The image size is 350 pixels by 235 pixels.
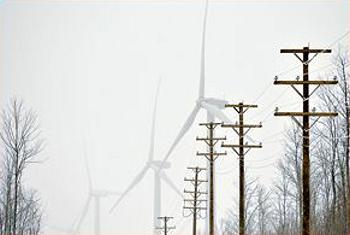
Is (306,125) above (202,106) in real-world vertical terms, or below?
below

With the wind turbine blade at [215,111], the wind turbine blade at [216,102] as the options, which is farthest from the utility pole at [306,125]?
the wind turbine blade at [216,102]

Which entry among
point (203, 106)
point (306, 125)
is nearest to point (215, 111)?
point (203, 106)

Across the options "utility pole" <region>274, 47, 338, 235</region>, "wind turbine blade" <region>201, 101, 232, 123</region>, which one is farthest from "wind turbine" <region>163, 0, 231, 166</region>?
"utility pole" <region>274, 47, 338, 235</region>

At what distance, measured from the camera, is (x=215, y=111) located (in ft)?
216

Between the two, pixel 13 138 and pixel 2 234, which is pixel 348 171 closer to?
pixel 13 138

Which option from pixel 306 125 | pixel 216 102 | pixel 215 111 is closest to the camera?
pixel 306 125

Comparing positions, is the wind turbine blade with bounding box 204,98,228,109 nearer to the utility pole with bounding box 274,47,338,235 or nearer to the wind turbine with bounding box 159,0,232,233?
the wind turbine with bounding box 159,0,232,233

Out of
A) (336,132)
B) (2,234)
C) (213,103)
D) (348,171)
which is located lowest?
(2,234)

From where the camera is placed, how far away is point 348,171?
31938 millimetres

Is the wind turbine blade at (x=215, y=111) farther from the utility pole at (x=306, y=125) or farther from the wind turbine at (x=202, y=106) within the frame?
the utility pole at (x=306, y=125)

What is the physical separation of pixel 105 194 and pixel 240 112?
3332 inches

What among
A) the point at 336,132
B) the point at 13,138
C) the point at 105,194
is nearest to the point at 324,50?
the point at 336,132

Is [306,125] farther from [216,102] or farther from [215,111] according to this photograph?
[216,102]

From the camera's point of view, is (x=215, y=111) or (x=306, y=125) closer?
(x=306, y=125)
